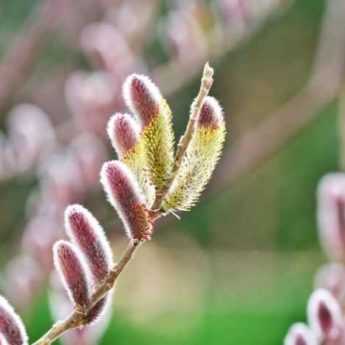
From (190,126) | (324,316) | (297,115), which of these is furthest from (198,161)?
(297,115)

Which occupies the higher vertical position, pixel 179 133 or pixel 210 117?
pixel 179 133

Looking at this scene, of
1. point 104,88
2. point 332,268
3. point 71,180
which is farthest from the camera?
point 104,88

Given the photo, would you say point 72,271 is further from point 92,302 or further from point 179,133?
point 179,133

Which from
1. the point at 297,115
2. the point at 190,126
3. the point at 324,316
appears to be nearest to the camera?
the point at 190,126

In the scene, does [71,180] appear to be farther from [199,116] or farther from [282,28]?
[282,28]

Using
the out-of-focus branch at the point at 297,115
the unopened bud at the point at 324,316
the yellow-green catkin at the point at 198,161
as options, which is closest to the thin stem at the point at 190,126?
the yellow-green catkin at the point at 198,161

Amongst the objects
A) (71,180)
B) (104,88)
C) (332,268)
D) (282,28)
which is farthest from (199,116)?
(282,28)

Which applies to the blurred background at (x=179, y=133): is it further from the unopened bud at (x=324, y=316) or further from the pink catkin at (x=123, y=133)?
the pink catkin at (x=123, y=133)

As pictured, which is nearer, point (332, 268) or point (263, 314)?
point (332, 268)
